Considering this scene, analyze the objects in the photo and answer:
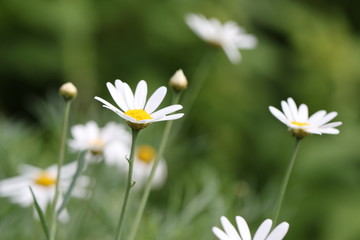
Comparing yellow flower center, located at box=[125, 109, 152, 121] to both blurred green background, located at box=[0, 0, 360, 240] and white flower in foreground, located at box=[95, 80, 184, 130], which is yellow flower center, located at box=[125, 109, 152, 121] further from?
blurred green background, located at box=[0, 0, 360, 240]

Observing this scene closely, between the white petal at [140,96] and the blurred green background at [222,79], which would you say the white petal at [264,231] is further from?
the blurred green background at [222,79]

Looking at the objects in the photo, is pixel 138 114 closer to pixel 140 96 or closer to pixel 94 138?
pixel 140 96

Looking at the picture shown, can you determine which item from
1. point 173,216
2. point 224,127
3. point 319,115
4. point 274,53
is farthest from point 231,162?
point 319,115

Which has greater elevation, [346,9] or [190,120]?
[346,9]

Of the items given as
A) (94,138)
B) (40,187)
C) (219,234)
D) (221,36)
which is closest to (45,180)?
(40,187)

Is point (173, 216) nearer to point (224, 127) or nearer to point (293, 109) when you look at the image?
point (293, 109)

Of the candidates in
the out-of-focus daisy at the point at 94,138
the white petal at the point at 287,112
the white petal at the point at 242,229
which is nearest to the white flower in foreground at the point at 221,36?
the out-of-focus daisy at the point at 94,138

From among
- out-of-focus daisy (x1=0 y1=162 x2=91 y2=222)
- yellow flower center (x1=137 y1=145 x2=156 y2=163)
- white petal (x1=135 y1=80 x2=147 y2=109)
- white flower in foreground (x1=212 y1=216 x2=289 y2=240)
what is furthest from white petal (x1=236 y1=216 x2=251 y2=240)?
yellow flower center (x1=137 y1=145 x2=156 y2=163)
